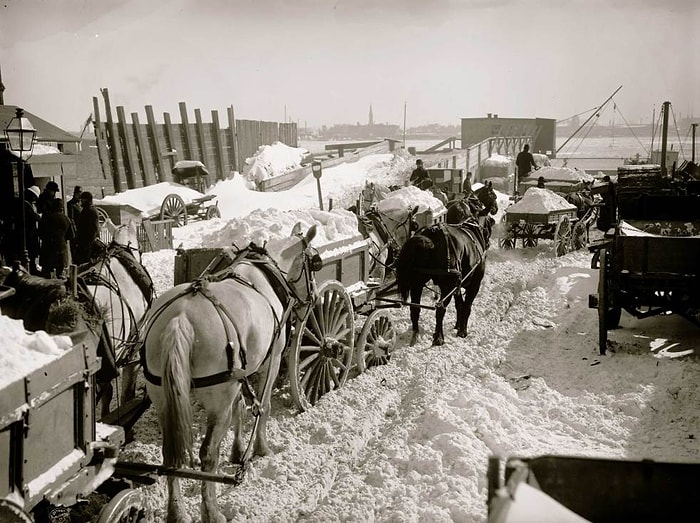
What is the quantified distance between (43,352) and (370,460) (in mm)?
3244

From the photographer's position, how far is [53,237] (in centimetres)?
983

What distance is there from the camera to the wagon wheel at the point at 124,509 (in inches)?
146

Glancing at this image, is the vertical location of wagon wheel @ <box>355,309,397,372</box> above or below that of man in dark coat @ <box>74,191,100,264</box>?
below

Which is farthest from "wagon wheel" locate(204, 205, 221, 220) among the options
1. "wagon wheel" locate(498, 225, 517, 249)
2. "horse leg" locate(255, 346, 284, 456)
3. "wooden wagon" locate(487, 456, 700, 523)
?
"wooden wagon" locate(487, 456, 700, 523)

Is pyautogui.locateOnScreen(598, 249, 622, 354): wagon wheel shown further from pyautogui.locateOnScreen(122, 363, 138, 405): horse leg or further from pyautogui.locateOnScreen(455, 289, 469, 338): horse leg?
pyautogui.locateOnScreen(122, 363, 138, 405): horse leg

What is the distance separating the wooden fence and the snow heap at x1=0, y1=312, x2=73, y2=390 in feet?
62.2

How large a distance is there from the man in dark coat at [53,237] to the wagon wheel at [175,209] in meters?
7.49

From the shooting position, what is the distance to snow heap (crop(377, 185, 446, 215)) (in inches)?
507

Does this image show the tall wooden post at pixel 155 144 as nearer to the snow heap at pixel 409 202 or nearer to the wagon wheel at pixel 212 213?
the wagon wheel at pixel 212 213

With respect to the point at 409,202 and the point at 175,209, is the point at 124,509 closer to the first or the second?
the point at 409,202

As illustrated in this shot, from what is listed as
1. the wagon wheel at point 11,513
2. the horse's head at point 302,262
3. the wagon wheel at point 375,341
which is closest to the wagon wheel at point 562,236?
the wagon wheel at point 375,341

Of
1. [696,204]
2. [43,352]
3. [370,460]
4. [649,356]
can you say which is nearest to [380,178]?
[696,204]

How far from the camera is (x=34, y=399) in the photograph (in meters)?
3.11

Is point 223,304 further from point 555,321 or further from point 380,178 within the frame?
point 380,178
